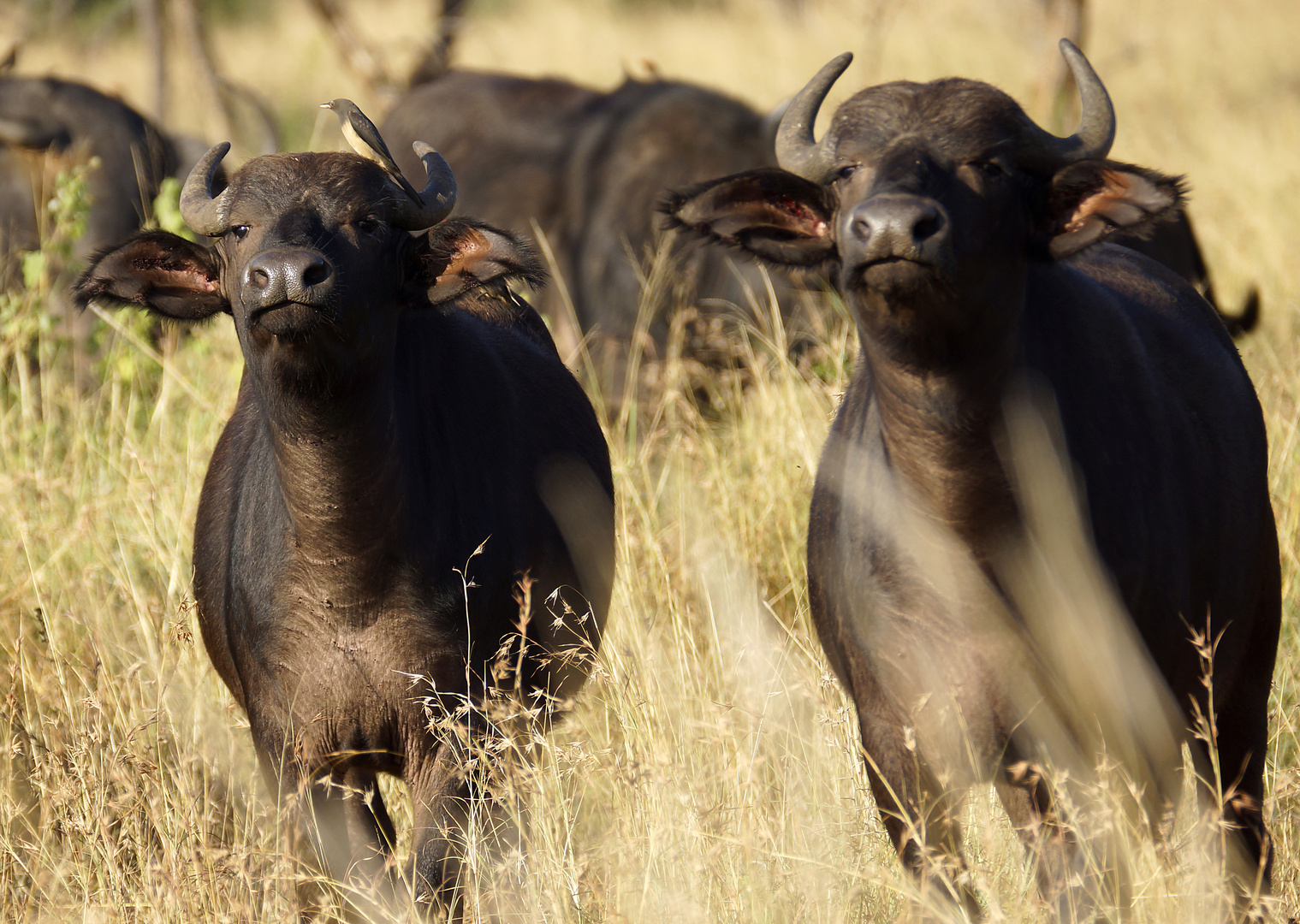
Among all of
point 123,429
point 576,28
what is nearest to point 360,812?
point 123,429

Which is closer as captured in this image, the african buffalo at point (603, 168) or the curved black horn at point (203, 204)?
the curved black horn at point (203, 204)

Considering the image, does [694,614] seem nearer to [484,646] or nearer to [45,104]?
[484,646]

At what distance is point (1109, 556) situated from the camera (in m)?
3.31

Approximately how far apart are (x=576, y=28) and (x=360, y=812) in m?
21.1

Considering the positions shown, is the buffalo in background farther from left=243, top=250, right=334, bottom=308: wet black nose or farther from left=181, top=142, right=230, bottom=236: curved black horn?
left=243, top=250, right=334, bottom=308: wet black nose

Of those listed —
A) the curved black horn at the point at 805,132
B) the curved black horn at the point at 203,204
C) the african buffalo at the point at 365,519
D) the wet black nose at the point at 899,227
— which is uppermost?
the curved black horn at the point at 805,132

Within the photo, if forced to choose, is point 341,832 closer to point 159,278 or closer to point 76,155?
point 159,278

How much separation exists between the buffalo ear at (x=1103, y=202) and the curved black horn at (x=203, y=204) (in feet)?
6.88

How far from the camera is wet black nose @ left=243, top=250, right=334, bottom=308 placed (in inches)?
129

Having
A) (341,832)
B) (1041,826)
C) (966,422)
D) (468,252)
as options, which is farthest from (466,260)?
(1041,826)

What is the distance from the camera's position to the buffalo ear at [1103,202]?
3316 millimetres

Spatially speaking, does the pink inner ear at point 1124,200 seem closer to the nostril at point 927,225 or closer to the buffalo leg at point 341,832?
the nostril at point 927,225

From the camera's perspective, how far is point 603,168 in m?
9.57

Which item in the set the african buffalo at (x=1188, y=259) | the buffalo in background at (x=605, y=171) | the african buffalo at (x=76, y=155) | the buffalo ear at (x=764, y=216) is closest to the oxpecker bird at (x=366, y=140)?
the buffalo ear at (x=764, y=216)
